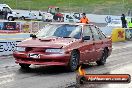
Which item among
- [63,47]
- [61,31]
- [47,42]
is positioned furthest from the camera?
[61,31]

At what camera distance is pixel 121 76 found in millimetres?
6348

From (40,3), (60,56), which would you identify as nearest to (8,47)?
(60,56)

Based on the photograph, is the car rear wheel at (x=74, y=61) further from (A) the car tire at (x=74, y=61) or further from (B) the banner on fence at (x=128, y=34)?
(B) the banner on fence at (x=128, y=34)

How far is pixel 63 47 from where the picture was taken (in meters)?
12.0

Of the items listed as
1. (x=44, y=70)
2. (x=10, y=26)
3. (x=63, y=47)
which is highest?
(x=63, y=47)

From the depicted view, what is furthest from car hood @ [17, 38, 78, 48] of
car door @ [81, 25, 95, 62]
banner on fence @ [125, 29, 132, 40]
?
banner on fence @ [125, 29, 132, 40]

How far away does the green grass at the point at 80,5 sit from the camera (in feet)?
175

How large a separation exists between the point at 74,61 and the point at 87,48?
1.08 meters

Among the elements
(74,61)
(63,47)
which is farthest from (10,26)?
(63,47)

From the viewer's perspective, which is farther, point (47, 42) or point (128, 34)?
point (128, 34)

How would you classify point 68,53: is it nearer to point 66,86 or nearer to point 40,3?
point 66,86

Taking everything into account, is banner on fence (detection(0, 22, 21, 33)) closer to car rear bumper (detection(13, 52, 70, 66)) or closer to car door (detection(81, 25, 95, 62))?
car door (detection(81, 25, 95, 62))

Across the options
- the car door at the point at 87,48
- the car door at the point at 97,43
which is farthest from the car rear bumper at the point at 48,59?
the car door at the point at 97,43

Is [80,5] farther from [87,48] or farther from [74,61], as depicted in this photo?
[74,61]
